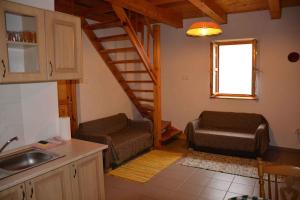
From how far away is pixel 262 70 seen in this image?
4520 mm

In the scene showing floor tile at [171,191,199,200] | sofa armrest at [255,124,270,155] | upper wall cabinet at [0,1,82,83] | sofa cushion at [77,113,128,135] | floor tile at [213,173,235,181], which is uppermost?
upper wall cabinet at [0,1,82,83]

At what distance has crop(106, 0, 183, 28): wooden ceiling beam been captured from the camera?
321 centimetres

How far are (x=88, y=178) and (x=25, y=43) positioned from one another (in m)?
1.31

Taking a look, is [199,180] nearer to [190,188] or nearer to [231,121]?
[190,188]

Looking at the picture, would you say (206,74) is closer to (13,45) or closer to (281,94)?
(281,94)

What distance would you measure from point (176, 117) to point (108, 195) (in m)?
2.85

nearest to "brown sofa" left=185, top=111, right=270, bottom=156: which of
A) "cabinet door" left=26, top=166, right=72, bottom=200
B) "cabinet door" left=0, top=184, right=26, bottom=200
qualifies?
"cabinet door" left=26, top=166, right=72, bottom=200

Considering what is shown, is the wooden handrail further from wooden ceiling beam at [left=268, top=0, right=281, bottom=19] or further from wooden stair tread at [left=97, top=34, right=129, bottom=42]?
wooden ceiling beam at [left=268, top=0, right=281, bottom=19]

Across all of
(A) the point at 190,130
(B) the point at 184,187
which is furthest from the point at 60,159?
(A) the point at 190,130

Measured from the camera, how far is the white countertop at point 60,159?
1651 mm

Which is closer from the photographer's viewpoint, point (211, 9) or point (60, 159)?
point (60, 159)

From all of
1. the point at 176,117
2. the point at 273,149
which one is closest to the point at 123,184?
the point at 176,117

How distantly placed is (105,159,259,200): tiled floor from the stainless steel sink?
1135mm

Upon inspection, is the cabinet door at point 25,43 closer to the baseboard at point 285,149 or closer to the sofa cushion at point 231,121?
the sofa cushion at point 231,121
